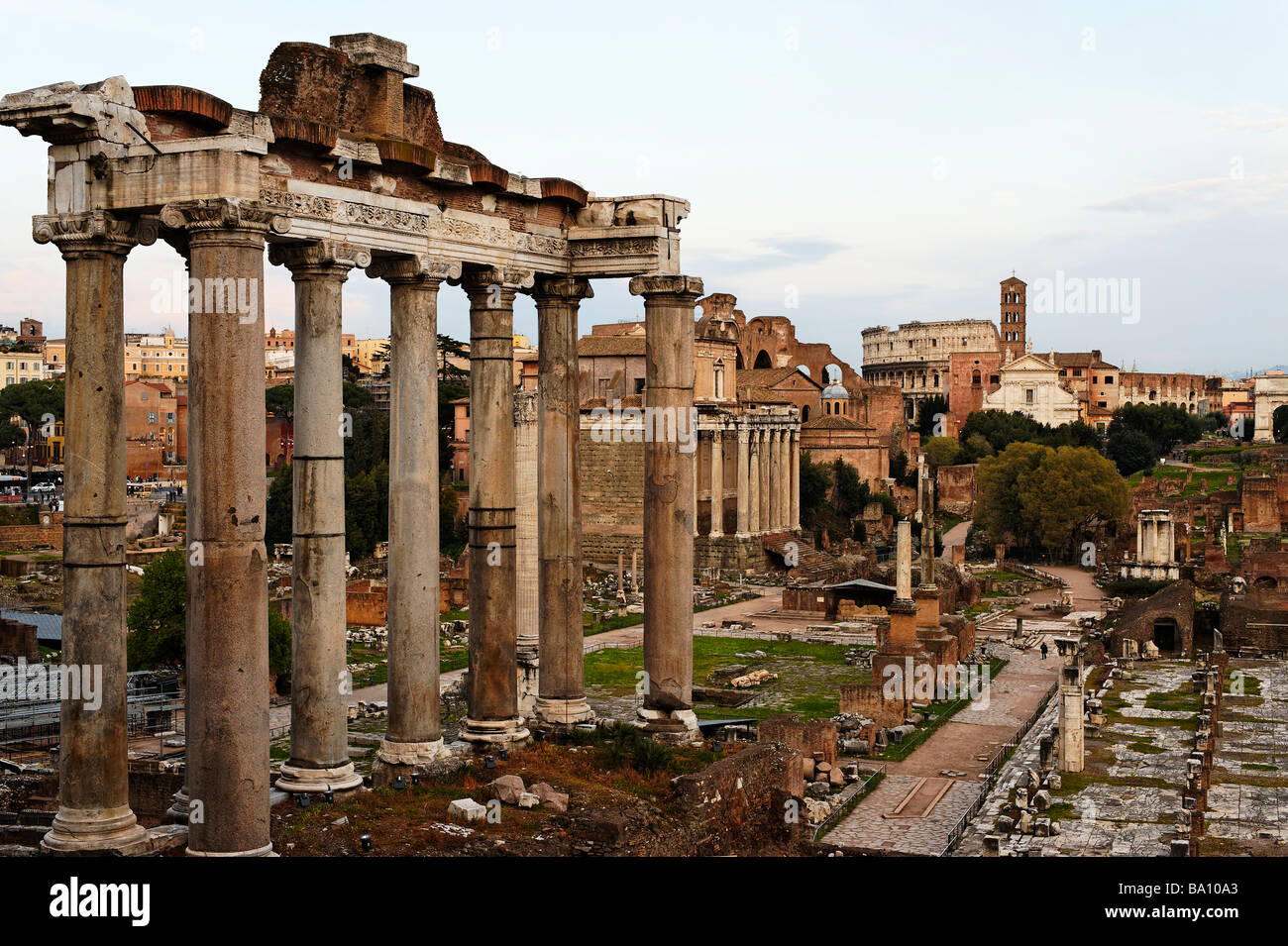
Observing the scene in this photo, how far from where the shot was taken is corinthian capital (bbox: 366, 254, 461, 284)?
1340cm

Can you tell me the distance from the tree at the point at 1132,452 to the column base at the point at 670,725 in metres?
88.2

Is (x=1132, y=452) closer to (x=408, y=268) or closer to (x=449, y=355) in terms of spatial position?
(x=449, y=355)

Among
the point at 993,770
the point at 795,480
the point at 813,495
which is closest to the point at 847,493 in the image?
the point at 813,495

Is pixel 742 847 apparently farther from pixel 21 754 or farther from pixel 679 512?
pixel 21 754

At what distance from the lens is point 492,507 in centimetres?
1473

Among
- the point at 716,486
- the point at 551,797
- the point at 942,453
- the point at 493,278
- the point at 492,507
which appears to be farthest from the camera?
the point at 942,453

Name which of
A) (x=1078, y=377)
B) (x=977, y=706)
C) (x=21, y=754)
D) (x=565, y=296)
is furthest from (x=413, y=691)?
(x=1078, y=377)

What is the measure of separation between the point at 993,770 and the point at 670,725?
1281 cm

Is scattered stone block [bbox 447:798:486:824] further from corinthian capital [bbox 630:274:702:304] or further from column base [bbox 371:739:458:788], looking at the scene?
corinthian capital [bbox 630:274:702:304]

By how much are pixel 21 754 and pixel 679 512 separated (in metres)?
12.9

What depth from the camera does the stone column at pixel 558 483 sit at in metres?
15.6

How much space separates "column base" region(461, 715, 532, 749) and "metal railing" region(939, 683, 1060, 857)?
7.62 m

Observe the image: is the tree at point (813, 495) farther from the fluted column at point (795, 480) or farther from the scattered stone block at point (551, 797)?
the scattered stone block at point (551, 797)

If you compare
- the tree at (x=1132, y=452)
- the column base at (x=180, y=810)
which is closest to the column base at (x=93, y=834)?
the column base at (x=180, y=810)
